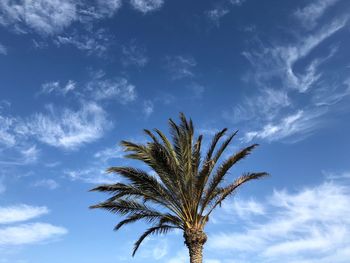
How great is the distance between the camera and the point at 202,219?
719 inches

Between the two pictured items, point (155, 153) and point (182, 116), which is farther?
point (182, 116)

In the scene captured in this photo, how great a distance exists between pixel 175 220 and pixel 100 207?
340cm

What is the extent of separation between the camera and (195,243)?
17.8 metres

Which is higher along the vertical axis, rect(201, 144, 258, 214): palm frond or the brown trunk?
rect(201, 144, 258, 214): palm frond

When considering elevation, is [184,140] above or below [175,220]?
above

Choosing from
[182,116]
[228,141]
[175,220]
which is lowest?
[175,220]

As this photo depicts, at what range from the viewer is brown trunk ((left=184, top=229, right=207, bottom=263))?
17.8 meters

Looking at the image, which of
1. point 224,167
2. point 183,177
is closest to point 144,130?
point 183,177

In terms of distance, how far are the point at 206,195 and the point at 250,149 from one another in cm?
275

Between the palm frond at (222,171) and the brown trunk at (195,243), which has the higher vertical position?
the palm frond at (222,171)

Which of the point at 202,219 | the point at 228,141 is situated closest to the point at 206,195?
the point at 202,219

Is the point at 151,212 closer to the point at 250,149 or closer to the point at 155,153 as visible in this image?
the point at 155,153

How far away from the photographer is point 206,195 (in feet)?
59.5

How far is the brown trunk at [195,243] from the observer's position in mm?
17781
